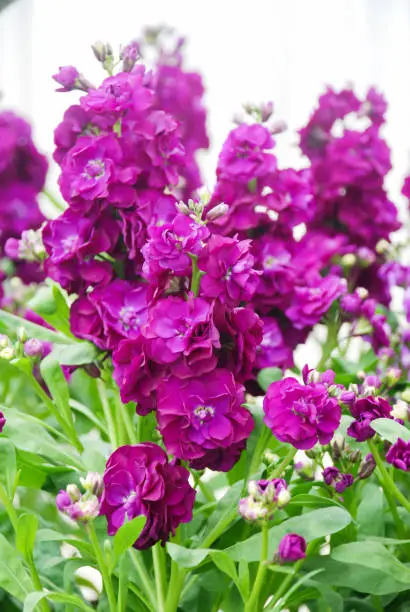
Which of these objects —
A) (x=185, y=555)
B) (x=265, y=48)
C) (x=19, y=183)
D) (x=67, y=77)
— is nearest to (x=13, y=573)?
(x=185, y=555)

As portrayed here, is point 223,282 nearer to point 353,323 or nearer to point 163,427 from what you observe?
point 163,427

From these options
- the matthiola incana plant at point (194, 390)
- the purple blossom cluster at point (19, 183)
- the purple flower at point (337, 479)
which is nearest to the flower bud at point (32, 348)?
the matthiola incana plant at point (194, 390)

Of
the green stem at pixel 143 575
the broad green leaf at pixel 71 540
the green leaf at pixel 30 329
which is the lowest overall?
the green stem at pixel 143 575

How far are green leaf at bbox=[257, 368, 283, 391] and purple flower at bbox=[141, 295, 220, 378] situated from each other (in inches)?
5.7

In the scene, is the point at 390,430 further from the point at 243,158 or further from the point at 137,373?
the point at 243,158

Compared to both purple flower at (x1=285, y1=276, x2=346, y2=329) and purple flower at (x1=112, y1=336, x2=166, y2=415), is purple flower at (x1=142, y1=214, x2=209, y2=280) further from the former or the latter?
purple flower at (x1=285, y1=276, x2=346, y2=329)

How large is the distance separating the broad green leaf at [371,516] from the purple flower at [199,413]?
0.20 meters

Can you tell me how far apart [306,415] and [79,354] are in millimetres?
191

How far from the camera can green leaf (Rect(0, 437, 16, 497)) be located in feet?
1.99

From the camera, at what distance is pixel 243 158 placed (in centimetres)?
73

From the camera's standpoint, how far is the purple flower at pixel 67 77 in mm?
667

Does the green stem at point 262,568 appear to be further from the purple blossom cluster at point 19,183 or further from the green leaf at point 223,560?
the purple blossom cluster at point 19,183

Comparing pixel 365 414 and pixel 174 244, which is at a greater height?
pixel 174 244

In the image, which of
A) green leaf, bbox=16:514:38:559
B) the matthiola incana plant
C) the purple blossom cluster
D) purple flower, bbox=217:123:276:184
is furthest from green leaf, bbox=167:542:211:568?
the purple blossom cluster
